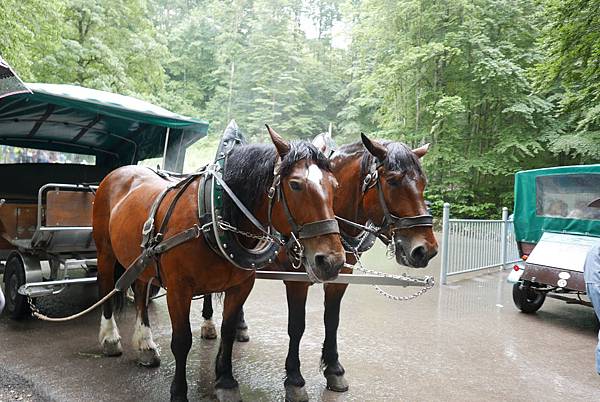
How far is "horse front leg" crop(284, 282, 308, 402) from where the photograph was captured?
10.6 feet

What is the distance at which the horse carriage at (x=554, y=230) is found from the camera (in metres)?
5.75

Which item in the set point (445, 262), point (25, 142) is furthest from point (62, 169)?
point (445, 262)

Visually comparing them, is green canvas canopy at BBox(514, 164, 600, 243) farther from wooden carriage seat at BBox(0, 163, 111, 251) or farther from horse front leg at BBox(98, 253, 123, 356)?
wooden carriage seat at BBox(0, 163, 111, 251)

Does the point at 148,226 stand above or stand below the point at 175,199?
below

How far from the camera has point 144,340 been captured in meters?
3.90

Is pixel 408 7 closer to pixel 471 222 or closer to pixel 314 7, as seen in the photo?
pixel 471 222

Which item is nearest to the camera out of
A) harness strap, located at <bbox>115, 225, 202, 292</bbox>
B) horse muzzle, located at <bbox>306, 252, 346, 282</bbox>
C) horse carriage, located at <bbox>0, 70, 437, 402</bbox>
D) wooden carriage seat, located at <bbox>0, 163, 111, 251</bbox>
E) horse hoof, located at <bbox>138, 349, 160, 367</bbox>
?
horse muzzle, located at <bbox>306, 252, 346, 282</bbox>

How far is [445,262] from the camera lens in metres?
8.22

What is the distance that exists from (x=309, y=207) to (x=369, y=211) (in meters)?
1.08

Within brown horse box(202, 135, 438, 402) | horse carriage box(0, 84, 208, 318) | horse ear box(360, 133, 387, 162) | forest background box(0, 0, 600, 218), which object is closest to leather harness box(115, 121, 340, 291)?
brown horse box(202, 135, 438, 402)

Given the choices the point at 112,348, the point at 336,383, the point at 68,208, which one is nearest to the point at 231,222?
the point at 336,383

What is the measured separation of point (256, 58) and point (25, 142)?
21.9m

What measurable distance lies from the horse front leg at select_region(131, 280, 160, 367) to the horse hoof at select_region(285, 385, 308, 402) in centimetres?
132

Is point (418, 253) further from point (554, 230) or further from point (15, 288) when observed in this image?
point (554, 230)
